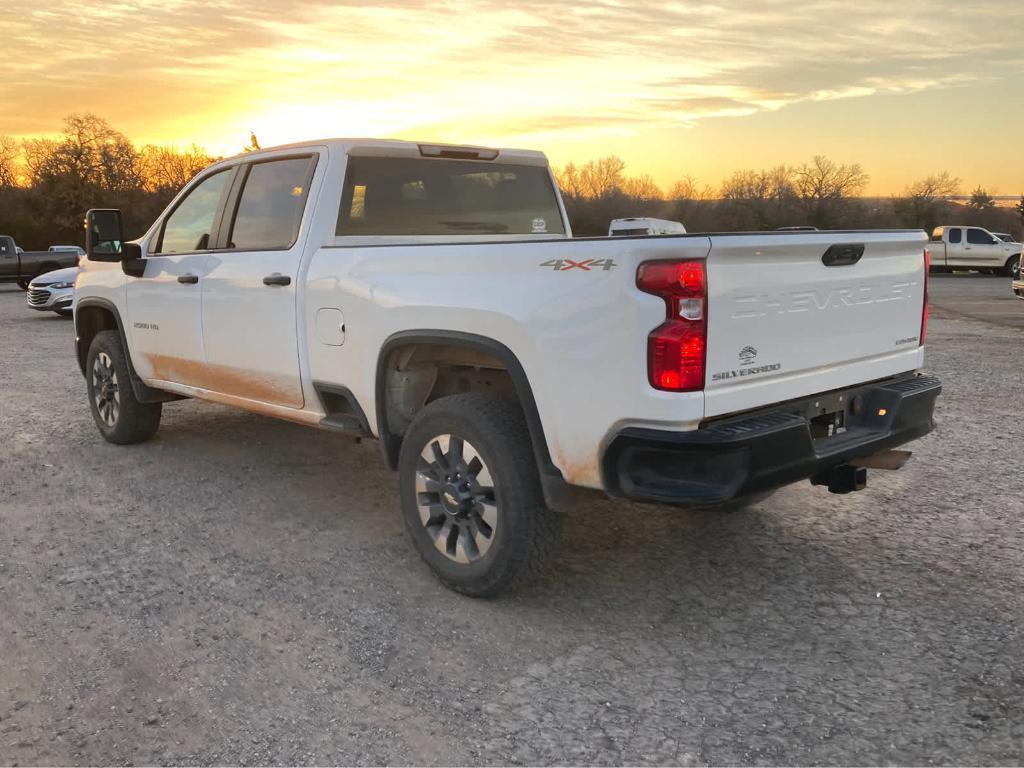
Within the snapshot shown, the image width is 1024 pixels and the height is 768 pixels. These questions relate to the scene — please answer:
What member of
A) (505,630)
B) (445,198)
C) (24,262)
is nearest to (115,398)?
(445,198)

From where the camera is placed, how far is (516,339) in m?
3.68

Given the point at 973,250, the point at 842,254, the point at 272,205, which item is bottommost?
the point at 973,250

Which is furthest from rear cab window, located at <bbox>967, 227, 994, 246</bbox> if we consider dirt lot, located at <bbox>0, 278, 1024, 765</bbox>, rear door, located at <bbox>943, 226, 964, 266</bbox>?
dirt lot, located at <bbox>0, 278, 1024, 765</bbox>

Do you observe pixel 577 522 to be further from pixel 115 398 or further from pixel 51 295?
pixel 51 295

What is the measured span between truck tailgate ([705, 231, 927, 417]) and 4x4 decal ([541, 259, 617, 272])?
0.36 meters

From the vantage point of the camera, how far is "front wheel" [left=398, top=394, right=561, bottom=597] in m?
3.79

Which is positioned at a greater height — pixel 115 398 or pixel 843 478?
pixel 843 478

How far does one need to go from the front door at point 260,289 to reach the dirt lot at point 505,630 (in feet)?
2.51

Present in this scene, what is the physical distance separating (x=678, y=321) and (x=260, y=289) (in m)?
2.67

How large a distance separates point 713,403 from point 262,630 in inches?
79.2

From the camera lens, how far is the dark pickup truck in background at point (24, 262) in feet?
87.2

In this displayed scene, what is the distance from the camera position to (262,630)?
3.77 m

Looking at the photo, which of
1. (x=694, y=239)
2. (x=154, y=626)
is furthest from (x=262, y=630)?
(x=694, y=239)

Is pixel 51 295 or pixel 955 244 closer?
pixel 51 295
